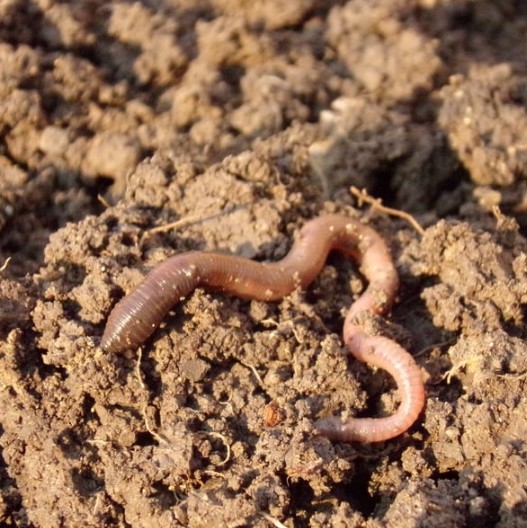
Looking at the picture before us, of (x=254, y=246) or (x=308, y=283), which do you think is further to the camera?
(x=254, y=246)

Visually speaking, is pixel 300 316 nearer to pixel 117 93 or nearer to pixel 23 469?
pixel 23 469

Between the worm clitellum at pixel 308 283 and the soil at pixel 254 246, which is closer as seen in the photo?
the soil at pixel 254 246

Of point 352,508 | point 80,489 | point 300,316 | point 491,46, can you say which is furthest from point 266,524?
point 491,46

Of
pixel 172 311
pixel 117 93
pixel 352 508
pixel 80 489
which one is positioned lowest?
pixel 352 508

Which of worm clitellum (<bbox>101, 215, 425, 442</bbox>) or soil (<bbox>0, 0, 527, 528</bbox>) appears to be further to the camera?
worm clitellum (<bbox>101, 215, 425, 442</bbox>)
